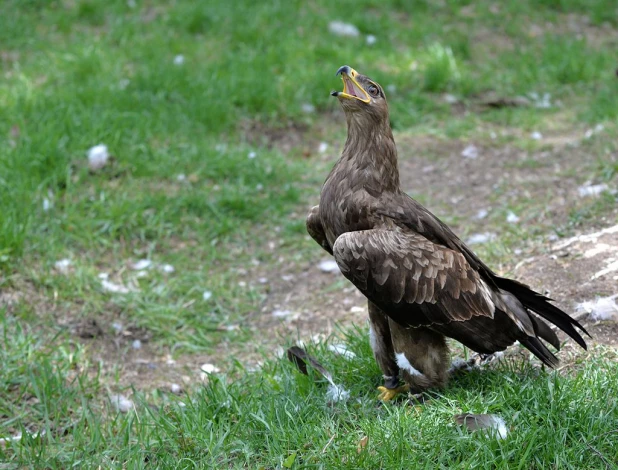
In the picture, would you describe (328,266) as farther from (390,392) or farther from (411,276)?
(411,276)

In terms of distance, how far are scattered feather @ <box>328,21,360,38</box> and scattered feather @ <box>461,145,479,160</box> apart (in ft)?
6.96

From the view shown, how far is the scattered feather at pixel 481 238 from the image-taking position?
5.28 m

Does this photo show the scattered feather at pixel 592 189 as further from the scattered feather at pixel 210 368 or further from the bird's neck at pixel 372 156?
the scattered feather at pixel 210 368

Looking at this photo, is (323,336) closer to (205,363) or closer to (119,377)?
(205,363)

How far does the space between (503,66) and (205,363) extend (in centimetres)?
490

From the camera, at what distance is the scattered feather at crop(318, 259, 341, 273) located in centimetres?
541

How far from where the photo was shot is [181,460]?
3.27 meters

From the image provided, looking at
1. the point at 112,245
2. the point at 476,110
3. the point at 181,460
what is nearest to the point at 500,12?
the point at 476,110

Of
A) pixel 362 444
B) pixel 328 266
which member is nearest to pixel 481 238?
pixel 328 266

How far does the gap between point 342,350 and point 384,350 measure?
0.47 metres

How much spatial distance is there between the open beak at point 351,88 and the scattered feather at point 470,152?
11.1 feet

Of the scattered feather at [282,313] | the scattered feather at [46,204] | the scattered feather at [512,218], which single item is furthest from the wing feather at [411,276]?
the scattered feather at [46,204]

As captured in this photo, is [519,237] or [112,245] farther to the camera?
[112,245]

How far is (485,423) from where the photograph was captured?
306 centimetres
